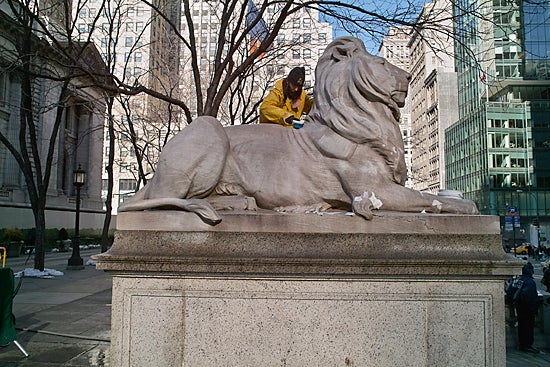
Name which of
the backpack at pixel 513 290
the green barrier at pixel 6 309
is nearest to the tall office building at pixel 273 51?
the backpack at pixel 513 290

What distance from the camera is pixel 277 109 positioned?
4.81m

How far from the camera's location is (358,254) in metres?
3.45

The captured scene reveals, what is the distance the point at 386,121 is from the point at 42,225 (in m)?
15.8

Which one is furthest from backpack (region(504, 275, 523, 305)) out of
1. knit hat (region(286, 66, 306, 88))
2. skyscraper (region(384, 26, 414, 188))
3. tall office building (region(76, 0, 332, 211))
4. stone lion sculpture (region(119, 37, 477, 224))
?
tall office building (region(76, 0, 332, 211))

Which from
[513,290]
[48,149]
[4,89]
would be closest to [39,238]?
[48,149]

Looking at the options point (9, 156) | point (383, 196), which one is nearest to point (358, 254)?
point (383, 196)

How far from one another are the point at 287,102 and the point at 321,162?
4.14 feet

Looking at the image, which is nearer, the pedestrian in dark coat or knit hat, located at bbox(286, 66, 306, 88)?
knit hat, located at bbox(286, 66, 306, 88)

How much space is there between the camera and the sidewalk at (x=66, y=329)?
623 centimetres

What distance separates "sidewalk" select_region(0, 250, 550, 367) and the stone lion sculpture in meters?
3.43

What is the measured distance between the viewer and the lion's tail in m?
3.59

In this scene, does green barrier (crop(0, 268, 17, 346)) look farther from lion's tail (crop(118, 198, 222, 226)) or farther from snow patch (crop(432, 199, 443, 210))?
snow patch (crop(432, 199, 443, 210))

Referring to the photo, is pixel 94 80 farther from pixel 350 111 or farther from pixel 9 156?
pixel 9 156

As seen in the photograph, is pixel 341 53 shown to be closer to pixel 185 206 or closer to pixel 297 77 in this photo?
pixel 297 77
